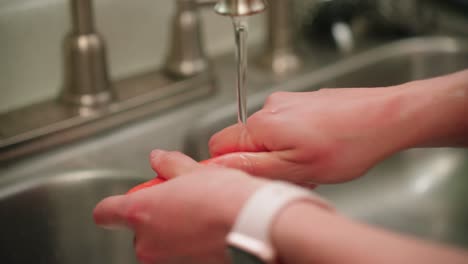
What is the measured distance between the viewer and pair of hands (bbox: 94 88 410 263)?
17.5 inches

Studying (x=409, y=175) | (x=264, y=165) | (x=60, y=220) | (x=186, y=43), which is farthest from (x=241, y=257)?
(x=409, y=175)

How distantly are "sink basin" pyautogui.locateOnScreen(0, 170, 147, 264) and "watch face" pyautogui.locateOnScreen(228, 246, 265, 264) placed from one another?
240mm

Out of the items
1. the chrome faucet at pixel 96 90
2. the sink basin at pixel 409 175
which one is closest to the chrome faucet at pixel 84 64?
the chrome faucet at pixel 96 90

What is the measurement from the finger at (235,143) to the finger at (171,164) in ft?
0.11

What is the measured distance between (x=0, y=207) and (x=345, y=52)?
18.0 inches

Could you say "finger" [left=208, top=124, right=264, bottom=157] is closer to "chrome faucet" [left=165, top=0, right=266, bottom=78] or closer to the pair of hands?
the pair of hands

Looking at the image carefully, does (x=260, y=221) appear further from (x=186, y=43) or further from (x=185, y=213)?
(x=186, y=43)

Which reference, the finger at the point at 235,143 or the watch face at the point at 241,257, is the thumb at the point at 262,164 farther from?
the watch face at the point at 241,257

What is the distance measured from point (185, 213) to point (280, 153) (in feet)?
0.39

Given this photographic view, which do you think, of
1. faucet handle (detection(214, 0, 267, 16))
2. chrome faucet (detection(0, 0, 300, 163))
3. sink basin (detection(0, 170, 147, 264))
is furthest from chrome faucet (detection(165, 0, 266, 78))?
faucet handle (detection(214, 0, 267, 16))

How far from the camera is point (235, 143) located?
532mm

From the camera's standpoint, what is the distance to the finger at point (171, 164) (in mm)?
486

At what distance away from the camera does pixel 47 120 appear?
66cm


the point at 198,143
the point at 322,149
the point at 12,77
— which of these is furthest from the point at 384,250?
the point at 12,77
